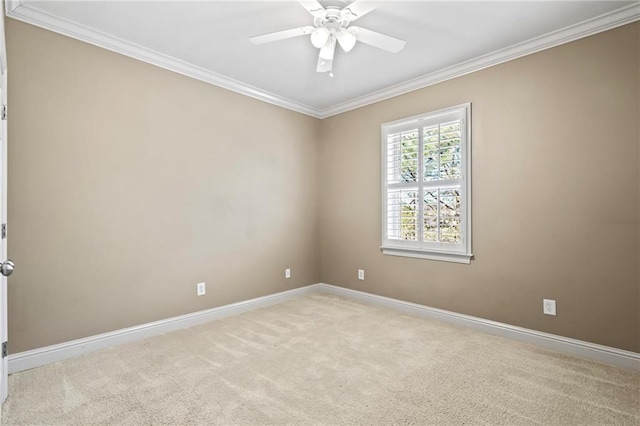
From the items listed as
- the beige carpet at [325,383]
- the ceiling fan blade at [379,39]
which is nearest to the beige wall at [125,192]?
the beige carpet at [325,383]

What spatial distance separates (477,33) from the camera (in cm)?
272

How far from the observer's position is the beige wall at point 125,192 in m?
2.44

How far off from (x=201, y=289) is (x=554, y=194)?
11.1 ft

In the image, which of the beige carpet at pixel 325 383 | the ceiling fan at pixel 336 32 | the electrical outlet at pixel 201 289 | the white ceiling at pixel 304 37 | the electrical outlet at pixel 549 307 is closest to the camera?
the beige carpet at pixel 325 383

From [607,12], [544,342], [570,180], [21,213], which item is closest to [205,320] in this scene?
[21,213]

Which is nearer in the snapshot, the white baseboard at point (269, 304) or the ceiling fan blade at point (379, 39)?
the ceiling fan blade at point (379, 39)

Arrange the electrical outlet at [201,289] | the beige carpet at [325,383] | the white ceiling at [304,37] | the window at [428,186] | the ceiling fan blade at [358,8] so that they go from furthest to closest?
the electrical outlet at [201,289] → the window at [428,186] → the white ceiling at [304,37] → the ceiling fan blade at [358,8] → the beige carpet at [325,383]

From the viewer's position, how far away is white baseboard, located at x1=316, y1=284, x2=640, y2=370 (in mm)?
2459

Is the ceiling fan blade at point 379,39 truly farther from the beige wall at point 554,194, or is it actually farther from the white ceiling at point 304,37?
the beige wall at point 554,194

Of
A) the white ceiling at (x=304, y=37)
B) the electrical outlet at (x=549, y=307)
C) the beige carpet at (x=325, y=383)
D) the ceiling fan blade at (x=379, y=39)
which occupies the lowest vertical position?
the beige carpet at (x=325, y=383)

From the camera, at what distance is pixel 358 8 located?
2.05 m

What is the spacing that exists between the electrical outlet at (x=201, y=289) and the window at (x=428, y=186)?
206 cm

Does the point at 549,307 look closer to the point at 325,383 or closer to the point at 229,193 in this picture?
the point at 325,383

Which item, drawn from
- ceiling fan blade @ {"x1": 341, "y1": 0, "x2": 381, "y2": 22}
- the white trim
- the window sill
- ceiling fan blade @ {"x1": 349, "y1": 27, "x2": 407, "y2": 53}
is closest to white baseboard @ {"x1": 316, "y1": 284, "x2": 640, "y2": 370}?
the window sill
